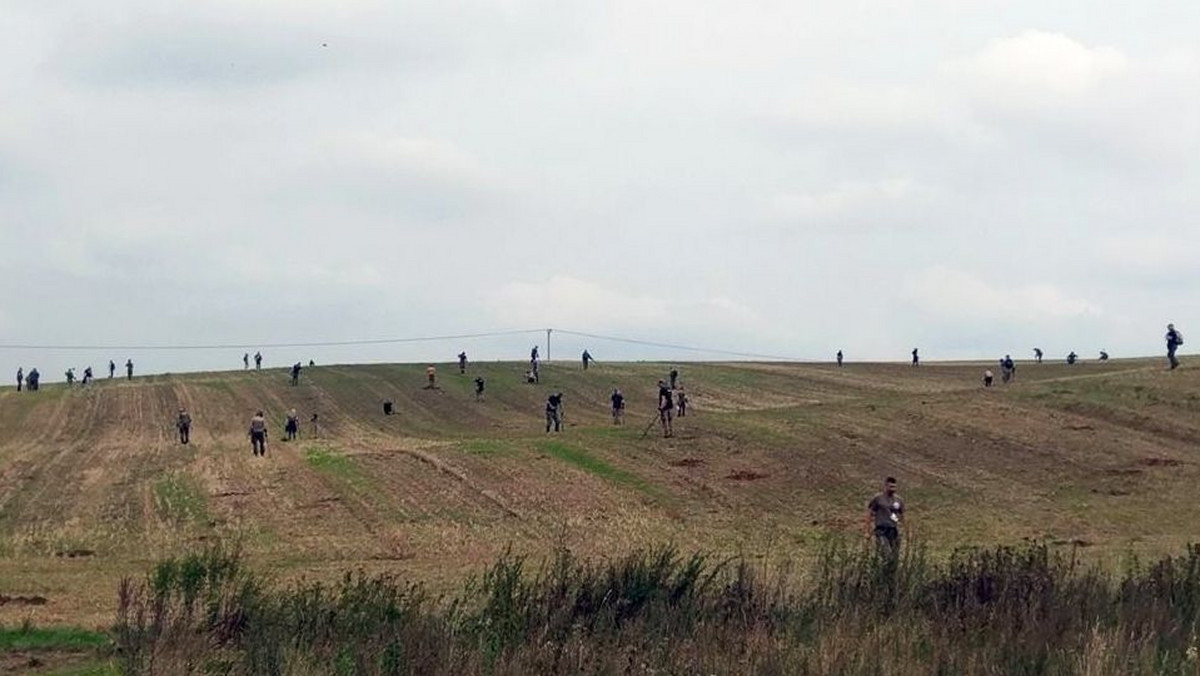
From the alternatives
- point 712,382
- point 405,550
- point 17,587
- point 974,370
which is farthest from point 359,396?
point 17,587

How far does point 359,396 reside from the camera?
279ft

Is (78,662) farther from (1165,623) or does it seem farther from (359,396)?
(359,396)

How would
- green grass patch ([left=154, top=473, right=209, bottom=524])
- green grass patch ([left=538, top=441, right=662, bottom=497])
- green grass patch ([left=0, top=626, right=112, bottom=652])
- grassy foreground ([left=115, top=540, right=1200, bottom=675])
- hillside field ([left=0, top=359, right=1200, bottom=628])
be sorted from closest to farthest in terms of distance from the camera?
grassy foreground ([left=115, top=540, right=1200, bottom=675]), green grass patch ([left=0, top=626, right=112, bottom=652]), hillside field ([left=0, top=359, right=1200, bottom=628]), green grass patch ([left=154, top=473, right=209, bottom=524]), green grass patch ([left=538, top=441, right=662, bottom=497])

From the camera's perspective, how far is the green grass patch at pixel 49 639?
1730 cm

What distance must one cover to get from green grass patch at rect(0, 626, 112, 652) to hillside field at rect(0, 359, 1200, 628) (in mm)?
732

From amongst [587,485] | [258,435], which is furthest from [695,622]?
[258,435]

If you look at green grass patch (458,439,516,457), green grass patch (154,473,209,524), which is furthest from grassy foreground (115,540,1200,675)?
green grass patch (458,439,516,457)

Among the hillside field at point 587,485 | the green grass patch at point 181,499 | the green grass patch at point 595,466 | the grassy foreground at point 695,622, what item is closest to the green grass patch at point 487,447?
the hillside field at point 587,485

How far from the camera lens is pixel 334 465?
48125mm

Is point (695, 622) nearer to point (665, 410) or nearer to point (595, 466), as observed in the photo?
point (595, 466)

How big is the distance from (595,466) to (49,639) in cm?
2761

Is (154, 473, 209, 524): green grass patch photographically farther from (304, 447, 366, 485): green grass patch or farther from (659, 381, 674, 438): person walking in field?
(659, 381, 674, 438): person walking in field

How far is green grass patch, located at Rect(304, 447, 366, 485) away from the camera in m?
44.7

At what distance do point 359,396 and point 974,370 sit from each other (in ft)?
140
